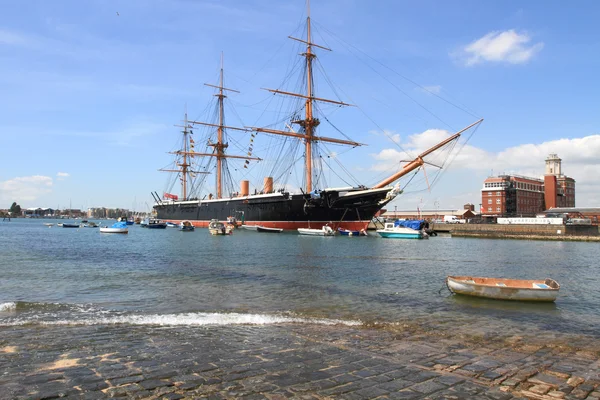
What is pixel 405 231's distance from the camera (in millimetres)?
66875

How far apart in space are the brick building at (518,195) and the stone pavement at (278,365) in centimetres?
11594

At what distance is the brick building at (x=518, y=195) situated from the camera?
116250 millimetres

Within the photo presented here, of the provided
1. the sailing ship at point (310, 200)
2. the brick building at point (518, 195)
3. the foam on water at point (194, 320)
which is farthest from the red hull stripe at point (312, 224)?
the brick building at point (518, 195)

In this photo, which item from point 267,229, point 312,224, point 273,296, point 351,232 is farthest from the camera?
point 267,229

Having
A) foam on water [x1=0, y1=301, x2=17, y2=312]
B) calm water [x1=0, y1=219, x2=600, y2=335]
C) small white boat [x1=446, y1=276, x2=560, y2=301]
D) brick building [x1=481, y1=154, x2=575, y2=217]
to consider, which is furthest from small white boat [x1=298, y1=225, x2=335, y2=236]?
brick building [x1=481, y1=154, x2=575, y2=217]

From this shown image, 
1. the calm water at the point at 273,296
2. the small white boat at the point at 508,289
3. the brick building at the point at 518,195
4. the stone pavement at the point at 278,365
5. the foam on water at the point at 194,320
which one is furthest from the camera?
the brick building at the point at 518,195

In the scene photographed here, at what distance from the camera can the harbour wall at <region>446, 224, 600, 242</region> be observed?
6525 cm

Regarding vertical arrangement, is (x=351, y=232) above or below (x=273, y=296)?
above

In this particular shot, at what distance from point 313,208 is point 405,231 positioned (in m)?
15.2

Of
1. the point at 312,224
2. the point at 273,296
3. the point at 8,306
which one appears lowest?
the point at 273,296

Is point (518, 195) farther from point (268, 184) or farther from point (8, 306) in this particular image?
point (8, 306)

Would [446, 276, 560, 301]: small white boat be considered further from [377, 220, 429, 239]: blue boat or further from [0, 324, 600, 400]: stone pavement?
[377, 220, 429, 239]: blue boat

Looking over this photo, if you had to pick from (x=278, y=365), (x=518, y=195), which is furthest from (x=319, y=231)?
(x=518, y=195)

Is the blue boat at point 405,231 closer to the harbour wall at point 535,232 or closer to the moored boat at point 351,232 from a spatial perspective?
the moored boat at point 351,232
